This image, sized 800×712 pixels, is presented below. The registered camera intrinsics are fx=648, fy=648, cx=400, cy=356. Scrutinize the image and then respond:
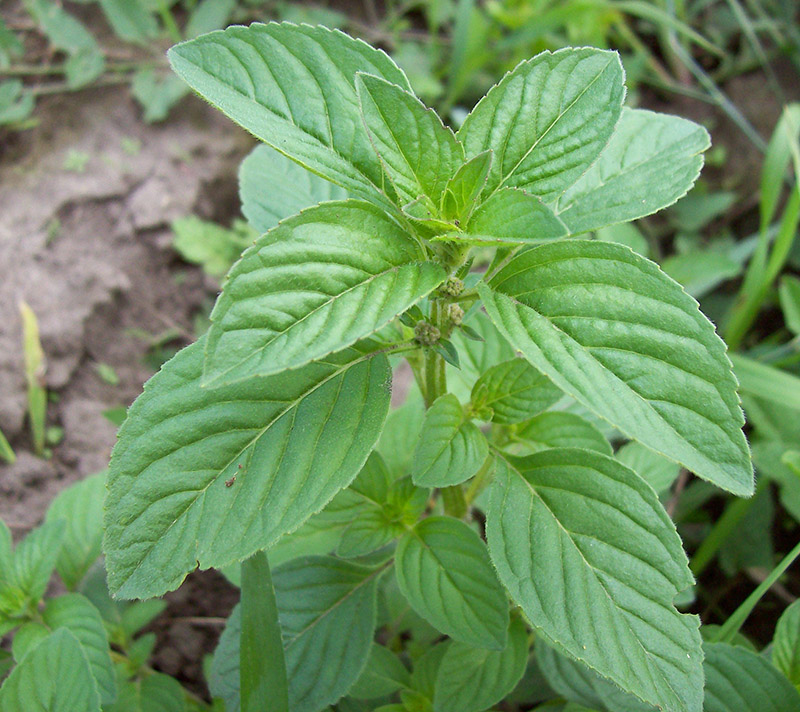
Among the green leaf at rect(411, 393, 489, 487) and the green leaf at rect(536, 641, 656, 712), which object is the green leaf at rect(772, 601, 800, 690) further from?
the green leaf at rect(411, 393, 489, 487)

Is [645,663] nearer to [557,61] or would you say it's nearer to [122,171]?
[557,61]

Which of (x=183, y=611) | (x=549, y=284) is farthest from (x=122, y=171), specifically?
(x=549, y=284)

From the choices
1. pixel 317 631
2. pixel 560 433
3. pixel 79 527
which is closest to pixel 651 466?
pixel 560 433

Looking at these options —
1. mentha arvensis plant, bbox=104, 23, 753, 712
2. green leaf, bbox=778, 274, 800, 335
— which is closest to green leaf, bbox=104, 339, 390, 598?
mentha arvensis plant, bbox=104, 23, 753, 712

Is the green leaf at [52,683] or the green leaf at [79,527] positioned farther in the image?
the green leaf at [79,527]

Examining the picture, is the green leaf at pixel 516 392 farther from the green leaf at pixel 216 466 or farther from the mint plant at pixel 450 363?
the green leaf at pixel 216 466

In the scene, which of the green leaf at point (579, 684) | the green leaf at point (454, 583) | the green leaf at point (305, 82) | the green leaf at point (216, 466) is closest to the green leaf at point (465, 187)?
the green leaf at point (305, 82)

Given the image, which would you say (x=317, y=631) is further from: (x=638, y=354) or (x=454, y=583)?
(x=638, y=354)
